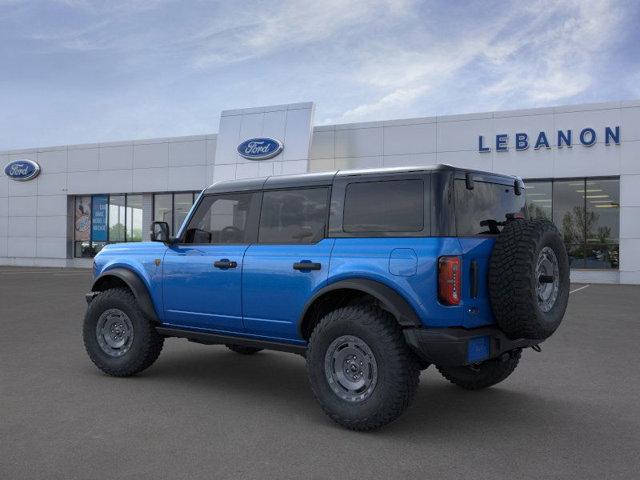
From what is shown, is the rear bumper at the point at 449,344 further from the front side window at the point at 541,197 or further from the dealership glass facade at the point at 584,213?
the front side window at the point at 541,197

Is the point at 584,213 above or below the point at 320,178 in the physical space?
above

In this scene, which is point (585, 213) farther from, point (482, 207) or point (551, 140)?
point (482, 207)

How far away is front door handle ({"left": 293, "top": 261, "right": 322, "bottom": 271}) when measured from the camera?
16.4ft

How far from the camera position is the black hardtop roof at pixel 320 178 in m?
4.81

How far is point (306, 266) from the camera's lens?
16.6 feet

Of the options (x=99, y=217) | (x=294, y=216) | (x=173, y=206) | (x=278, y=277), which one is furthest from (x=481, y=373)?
(x=99, y=217)

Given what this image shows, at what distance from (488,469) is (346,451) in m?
0.92

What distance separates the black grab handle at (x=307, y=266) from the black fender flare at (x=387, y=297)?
21 cm

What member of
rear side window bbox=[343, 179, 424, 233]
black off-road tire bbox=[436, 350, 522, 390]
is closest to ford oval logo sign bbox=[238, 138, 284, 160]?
black off-road tire bbox=[436, 350, 522, 390]

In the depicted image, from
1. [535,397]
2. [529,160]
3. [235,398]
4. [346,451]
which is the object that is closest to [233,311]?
[235,398]

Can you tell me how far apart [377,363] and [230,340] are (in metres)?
1.68

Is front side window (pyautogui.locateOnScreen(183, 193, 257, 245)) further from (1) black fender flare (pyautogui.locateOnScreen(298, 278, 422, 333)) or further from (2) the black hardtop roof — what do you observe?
(1) black fender flare (pyautogui.locateOnScreen(298, 278, 422, 333))

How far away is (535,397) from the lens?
5672 millimetres

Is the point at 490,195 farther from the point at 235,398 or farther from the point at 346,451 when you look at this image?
the point at 235,398
